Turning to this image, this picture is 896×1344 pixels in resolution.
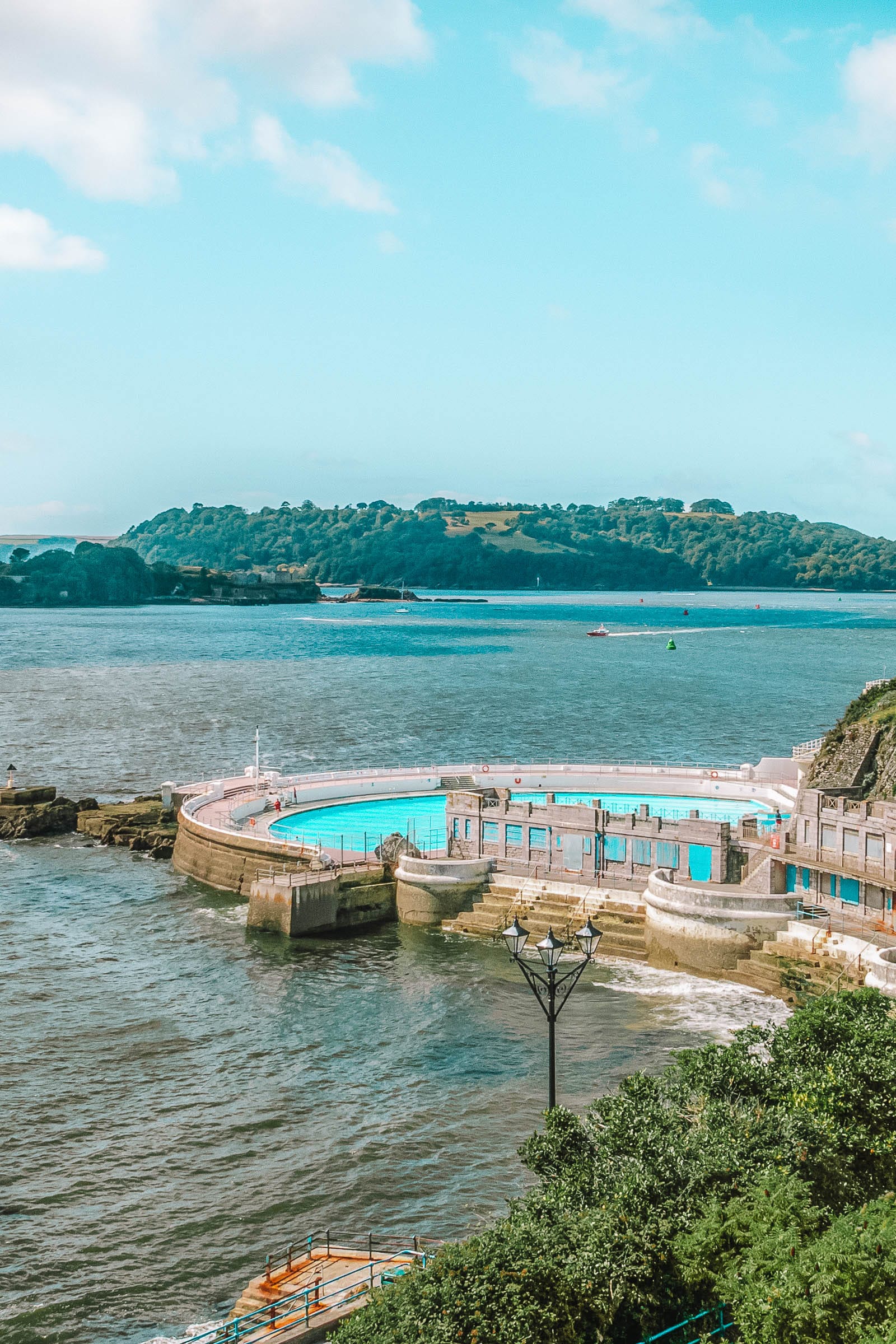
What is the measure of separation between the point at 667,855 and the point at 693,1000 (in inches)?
276

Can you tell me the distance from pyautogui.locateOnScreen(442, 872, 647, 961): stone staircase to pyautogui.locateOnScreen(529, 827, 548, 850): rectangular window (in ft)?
6.06

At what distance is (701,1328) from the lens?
15719mm

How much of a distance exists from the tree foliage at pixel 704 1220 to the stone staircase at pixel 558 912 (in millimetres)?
17987

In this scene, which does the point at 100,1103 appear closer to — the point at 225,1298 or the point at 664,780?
the point at 225,1298

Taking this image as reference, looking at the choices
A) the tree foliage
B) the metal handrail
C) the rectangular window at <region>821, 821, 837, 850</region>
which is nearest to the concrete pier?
the rectangular window at <region>821, 821, 837, 850</region>

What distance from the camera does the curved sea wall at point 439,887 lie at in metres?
42.9

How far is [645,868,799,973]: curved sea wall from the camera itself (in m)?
36.8

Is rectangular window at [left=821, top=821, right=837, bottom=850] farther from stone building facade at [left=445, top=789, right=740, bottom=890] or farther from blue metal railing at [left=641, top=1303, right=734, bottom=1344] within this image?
blue metal railing at [left=641, top=1303, right=734, bottom=1344]

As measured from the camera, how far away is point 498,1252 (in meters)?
15.3

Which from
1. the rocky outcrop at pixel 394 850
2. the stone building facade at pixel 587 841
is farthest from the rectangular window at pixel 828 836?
the rocky outcrop at pixel 394 850

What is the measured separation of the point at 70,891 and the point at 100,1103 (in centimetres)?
2239

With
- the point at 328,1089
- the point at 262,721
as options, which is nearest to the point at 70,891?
the point at 328,1089

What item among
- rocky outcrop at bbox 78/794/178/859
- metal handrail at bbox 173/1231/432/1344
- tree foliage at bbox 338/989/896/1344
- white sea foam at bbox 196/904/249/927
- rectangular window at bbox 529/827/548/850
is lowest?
white sea foam at bbox 196/904/249/927

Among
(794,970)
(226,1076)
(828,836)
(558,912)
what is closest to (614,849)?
(558,912)
